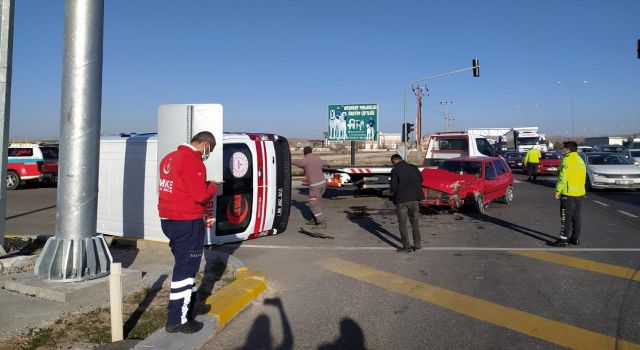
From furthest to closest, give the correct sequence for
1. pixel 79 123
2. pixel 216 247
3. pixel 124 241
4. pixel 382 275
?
pixel 216 247 → pixel 124 241 → pixel 382 275 → pixel 79 123

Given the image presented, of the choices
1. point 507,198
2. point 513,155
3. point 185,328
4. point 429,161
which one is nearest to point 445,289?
point 185,328

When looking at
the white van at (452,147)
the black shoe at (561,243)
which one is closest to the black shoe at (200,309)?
the black shoe at (561,243)

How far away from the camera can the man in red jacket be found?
14.5 ft

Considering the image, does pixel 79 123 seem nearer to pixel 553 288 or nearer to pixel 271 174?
pixel 271 174

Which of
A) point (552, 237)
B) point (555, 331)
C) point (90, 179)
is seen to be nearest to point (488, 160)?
point (552, 237)

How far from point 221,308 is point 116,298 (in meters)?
1.33

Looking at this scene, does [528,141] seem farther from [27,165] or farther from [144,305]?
[144,305]

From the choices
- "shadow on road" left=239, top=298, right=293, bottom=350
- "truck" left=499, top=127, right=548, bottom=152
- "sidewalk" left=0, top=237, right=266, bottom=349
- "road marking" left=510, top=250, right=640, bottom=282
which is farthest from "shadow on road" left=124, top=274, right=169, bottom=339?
"truck" left=499, top=127, right=548, bottom=152

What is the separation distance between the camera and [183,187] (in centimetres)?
441

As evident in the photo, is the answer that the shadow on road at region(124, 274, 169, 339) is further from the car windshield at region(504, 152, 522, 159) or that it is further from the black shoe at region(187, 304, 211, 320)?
the car windshield at region(504, 152, 522, 159)

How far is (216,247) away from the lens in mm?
8945

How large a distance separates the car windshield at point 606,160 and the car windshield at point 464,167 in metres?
8.25

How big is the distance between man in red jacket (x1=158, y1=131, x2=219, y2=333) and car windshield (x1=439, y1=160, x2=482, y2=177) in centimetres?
1070

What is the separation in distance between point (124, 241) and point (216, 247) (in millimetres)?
1515
